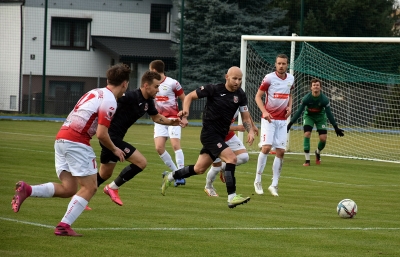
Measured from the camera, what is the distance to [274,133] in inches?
559

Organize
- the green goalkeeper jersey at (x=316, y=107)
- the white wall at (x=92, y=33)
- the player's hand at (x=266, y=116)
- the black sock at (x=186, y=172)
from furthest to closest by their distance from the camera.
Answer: the white wall at (x=92, y=33)
the green goalkeeper jersey at (x=316, y=107)
the player's hand at (x=266, y=116)
the black sock at (x=186, y=172)

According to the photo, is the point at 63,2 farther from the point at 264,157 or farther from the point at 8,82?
the point at 264,157

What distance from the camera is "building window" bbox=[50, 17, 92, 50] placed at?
47094 mm

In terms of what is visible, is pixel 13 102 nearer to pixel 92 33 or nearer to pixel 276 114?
pixel 92 33

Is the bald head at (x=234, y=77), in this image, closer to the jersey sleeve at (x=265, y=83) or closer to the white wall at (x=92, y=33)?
the jersey sleeve at (x=265, y=83)

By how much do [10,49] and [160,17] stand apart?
10357 mm

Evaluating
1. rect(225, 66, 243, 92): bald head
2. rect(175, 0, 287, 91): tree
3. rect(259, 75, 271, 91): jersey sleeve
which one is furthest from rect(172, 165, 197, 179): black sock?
rect(175, 0, 287, 91): tree

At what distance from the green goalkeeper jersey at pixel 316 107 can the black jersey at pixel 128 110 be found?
9.47 meters

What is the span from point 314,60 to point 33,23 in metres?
24.9

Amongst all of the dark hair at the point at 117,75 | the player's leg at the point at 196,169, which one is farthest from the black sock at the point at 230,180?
the dark hair at the point at 117,75

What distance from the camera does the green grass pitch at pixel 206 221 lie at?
8.09 metres

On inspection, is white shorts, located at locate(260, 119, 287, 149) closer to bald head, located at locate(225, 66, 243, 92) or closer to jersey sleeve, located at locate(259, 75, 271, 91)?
jersey sleeve, located at locate(259, 75, 271, 91)

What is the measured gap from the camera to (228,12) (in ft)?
148

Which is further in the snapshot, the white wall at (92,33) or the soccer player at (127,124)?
the white wall at (92,33)
